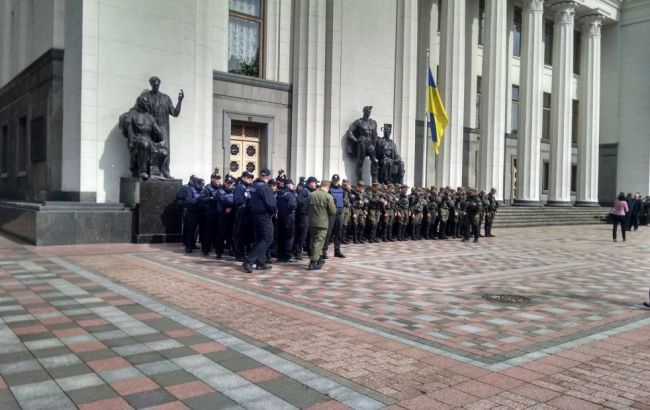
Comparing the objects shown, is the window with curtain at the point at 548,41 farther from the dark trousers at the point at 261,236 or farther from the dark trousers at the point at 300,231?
the dark trousers at the point at 261,236

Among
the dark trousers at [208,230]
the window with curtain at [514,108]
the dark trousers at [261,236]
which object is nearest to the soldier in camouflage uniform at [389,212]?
the dark trousers at [208,230]

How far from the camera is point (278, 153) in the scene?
2016 cm

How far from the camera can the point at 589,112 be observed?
3416cm

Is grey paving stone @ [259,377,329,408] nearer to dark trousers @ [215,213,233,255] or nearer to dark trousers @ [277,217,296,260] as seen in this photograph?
dark trousers @ [277,217,296,260]

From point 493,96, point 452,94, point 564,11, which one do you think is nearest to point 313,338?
point 452,94

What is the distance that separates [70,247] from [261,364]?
31.2 ft

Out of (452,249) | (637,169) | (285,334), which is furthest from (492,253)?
(637,169)

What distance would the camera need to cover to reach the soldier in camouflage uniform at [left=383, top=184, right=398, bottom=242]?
669 inches

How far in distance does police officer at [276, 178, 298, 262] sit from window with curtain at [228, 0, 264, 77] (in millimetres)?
8903

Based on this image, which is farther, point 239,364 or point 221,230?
point 221,230

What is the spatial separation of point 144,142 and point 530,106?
2158 cm

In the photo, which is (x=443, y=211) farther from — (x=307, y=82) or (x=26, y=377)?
(x=26, y=377)

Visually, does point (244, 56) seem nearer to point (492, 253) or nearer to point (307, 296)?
point (492, 253)

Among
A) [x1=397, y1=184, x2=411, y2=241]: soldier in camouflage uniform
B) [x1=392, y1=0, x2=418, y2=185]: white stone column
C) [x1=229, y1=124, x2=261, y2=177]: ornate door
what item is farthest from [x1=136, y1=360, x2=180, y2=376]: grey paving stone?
[x1=392, y1=0, x2=418, y2=185]: white stone column
